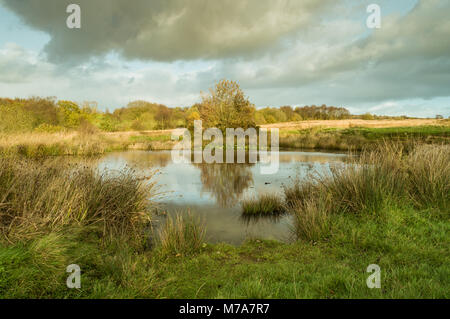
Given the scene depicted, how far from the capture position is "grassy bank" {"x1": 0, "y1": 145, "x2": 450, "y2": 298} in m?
3.13

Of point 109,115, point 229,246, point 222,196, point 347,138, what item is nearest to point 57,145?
point 222,196

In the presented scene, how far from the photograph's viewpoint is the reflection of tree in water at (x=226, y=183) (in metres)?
9.58

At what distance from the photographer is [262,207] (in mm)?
7719

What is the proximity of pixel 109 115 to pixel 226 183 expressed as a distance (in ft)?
215

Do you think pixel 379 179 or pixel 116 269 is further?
pixel 379 179

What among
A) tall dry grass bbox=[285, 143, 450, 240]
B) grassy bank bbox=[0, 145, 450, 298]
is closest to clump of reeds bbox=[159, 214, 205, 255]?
grassy bank bbox=[0, 145, 450, 298]

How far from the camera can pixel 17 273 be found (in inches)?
118

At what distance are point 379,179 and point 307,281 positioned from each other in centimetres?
409

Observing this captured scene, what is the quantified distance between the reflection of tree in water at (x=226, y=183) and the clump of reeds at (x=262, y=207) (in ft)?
3.32

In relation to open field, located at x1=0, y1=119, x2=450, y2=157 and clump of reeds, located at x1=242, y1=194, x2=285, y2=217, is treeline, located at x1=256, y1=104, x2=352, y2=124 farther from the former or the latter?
clump of reeds, located at x1=242, y1=194, x2=285, y2=217

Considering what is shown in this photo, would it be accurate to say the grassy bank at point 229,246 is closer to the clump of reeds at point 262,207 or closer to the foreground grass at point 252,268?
the foreground grass at point 252,268

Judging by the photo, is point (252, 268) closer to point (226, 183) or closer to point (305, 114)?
point (226, 183)
